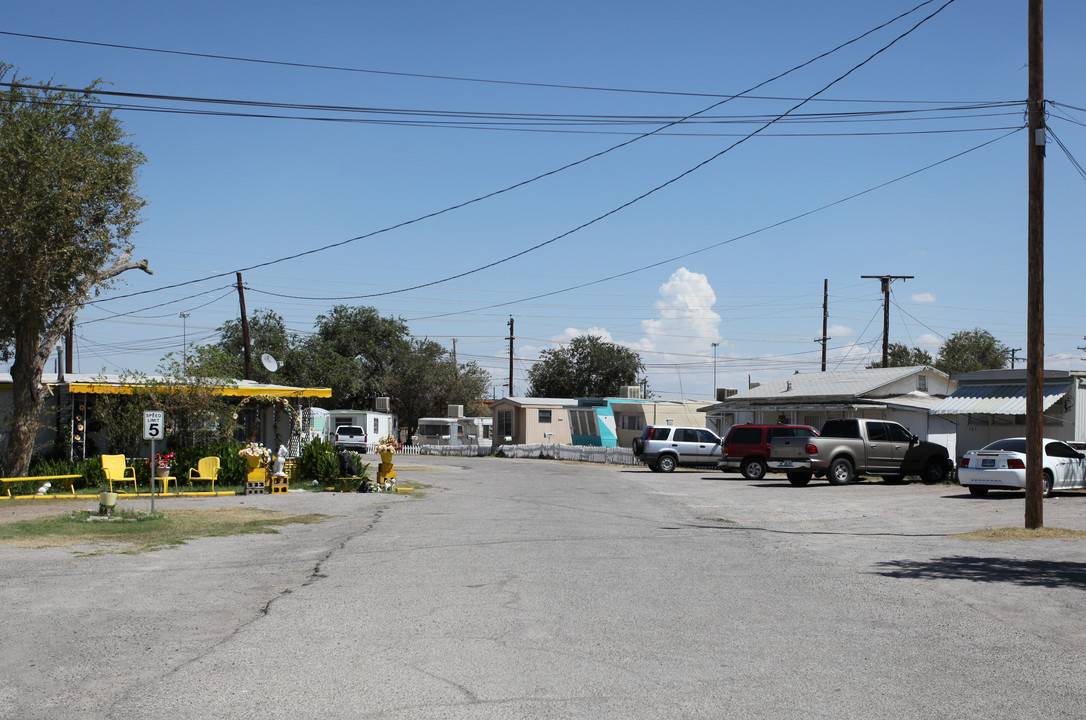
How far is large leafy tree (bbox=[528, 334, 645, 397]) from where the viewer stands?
282 feet

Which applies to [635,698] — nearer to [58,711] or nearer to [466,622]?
[466,622]

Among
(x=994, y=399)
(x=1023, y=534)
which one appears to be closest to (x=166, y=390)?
(x=1023, y=534)

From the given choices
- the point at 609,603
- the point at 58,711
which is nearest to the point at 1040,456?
the point at 609,603

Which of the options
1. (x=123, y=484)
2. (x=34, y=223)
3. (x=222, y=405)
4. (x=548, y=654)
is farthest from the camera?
(x=222, y=405)

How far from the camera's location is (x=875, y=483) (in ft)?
96.0

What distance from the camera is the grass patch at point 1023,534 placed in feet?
46.8

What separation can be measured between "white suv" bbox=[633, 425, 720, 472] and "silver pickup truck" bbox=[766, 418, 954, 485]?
7.95 m

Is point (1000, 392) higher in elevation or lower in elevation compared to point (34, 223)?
lower

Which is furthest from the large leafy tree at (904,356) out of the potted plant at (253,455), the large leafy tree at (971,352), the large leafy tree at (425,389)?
the potted plant at (253,455)

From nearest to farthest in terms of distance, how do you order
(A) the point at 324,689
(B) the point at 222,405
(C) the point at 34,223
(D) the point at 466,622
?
(A) the point at 324,689, (D) the point at 466,622, (C) the point at 34,223, (B) the point at 222,405

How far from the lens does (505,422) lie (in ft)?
179

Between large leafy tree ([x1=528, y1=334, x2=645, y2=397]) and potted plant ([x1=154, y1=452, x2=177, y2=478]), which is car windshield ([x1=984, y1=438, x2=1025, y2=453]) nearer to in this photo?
potted plant ([x1=154, y1=452, x2=177, y2=478])

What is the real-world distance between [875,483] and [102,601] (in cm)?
2492

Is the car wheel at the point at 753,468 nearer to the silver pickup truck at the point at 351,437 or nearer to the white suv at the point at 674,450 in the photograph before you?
the white suv at the point at 674,450
